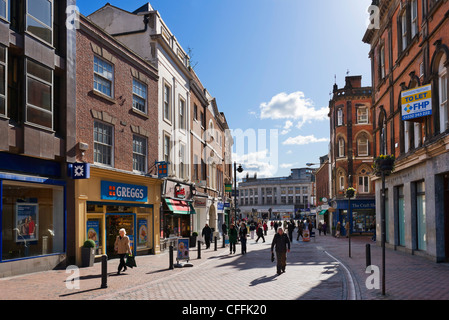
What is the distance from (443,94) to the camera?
58.1ft

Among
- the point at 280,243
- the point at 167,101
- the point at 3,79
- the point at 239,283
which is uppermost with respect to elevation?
the point at 167,101

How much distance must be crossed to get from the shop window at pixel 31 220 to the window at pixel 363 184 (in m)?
36.8

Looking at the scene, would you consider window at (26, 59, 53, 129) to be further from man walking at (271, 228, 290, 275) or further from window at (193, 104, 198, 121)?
window at (193, 104, 198, 121)

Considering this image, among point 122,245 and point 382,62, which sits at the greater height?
point 382,62

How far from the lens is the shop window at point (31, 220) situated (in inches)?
551

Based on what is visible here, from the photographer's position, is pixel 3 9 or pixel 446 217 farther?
pixel 446 217

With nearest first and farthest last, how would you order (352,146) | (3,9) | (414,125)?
(3,9)
(414,125)
(352,146)

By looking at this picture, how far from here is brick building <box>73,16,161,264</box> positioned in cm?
1762

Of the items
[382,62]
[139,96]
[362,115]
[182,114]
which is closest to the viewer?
[139,96]

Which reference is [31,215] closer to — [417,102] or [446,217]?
[446,217]

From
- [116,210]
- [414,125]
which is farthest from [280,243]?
[414,125]

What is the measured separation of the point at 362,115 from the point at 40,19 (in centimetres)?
3856

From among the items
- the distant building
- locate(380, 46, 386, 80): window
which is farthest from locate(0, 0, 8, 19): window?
the distant building
